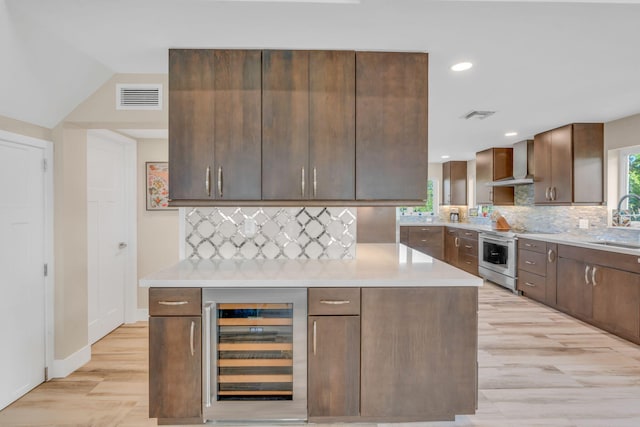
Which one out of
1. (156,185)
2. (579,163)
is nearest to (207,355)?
(156,185)

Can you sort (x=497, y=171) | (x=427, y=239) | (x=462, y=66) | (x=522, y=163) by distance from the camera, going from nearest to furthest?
(x=462, y=66), (x=522, y=163), (x=497, y=171), (x=427, y=239)

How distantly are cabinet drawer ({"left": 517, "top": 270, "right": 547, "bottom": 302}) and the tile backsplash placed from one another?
3.30 m

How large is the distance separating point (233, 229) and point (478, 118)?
305 cm

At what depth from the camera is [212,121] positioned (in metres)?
2.31

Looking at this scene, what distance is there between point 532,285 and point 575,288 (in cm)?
82

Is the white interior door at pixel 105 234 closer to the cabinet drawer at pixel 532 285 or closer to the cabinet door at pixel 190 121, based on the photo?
the cabinet door at pixel 190 121

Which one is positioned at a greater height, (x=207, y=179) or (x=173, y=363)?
(x=207, y=179)

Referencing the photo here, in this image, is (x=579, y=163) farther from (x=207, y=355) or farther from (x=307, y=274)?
(x=207, y=355)

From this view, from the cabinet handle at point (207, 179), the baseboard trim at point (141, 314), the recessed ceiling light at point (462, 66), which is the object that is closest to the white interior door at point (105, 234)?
the baseboard trim at point (141, 314)

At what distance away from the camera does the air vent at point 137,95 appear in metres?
2.72

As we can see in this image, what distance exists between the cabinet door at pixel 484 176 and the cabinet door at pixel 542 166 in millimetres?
1129

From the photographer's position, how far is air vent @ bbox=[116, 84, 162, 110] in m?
2.72

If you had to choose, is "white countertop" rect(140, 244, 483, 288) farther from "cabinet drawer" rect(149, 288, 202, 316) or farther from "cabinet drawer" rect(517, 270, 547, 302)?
"cabinet drawer" rect(517, 270, 547, 302)

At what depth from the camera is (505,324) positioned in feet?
12.9
